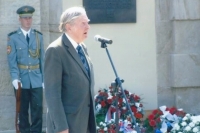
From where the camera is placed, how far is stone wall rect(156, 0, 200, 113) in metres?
8.73

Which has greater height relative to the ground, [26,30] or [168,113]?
[26,30]

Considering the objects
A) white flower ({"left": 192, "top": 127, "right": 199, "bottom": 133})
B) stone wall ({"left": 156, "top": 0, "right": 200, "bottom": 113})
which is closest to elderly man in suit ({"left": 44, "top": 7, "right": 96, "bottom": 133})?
white flower ({"left": 192, "top": 127, "right": 199, "bottom": 133})

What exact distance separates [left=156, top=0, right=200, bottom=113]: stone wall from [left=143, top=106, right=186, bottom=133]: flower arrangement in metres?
0.50

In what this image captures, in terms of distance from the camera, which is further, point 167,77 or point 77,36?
point 167,77

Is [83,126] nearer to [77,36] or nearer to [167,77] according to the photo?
[77,36]

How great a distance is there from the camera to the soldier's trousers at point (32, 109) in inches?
309

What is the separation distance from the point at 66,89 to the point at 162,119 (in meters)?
3.62

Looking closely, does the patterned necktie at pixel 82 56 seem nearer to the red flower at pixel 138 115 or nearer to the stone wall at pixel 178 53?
the red flower at pixel 138 115

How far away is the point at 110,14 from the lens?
28.7ft

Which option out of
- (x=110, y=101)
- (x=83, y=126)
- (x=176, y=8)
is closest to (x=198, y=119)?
(x=110, y=101)

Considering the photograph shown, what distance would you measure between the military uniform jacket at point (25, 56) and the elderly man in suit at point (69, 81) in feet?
10.1

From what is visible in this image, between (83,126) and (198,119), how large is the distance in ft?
10.9

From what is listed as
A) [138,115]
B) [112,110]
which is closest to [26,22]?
[112,110]

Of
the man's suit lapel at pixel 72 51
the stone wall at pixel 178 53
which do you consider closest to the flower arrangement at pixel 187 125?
the stone wall at pixel 178 53
